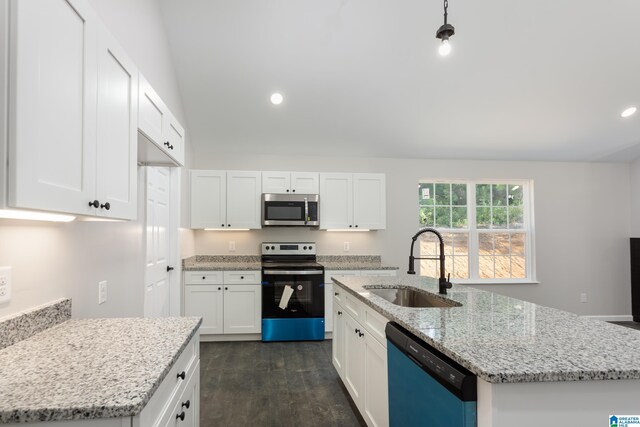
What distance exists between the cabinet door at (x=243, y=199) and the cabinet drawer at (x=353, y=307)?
78.2 inches

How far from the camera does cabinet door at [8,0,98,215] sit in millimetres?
832

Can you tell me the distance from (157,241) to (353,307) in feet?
6.21

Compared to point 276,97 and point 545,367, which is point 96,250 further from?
point 276,97

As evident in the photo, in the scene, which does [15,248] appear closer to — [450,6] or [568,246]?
[450,6]

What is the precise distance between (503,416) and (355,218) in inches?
138

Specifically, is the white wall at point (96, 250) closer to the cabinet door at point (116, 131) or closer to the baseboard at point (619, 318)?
the cabinet door at point (116, 131)

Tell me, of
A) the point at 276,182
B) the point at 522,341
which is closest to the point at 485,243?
the point at 276,182

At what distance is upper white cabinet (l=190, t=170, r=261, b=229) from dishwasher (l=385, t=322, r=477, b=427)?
2944 millimetres

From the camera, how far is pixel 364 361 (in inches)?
86.9

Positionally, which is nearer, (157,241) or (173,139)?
(173,139)

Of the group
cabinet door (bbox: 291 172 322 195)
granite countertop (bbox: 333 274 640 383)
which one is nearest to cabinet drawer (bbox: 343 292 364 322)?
granite countertop (bbox: 333 274 640 383)

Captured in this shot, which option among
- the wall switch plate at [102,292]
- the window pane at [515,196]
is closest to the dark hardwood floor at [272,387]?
the wall switch plate at [102,292]

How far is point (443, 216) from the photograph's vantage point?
5125mm

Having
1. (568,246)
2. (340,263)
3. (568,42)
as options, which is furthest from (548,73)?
(340,263)
